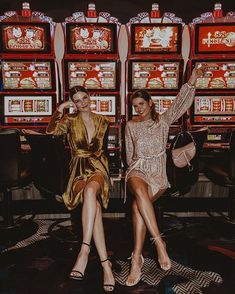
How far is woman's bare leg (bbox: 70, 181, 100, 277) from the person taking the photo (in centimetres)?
271

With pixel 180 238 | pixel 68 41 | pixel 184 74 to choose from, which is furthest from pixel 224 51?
pixel 180 238

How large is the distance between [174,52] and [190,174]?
5.19ft

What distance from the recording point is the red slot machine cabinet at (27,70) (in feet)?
13.2

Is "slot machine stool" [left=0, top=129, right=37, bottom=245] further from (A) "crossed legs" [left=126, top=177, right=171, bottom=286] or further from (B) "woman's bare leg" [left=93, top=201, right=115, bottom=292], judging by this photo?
(A) "crossed legs" [left=126, top=177, right=171, bottom=286]

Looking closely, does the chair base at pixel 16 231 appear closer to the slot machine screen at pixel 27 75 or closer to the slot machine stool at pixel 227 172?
the slot machine screen at pixel 27 75

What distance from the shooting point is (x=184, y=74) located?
433cm

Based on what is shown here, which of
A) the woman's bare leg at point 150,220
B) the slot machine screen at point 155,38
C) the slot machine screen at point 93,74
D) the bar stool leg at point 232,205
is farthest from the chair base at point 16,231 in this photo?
the slot machine screen at point 155,38

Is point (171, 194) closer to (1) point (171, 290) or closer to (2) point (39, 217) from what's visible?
(1) point (171, 290)

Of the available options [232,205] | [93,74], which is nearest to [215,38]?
[93,74]

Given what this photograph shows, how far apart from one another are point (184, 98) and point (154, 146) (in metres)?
0.50

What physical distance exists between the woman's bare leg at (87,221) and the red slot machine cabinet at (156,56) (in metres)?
1.55

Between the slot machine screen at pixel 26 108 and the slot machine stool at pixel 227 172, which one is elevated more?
the slot machine screen at pixel 26 108

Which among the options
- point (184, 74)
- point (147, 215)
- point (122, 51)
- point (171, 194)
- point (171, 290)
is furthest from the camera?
point (122, 51)

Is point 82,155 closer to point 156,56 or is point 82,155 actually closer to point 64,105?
point 64,105
